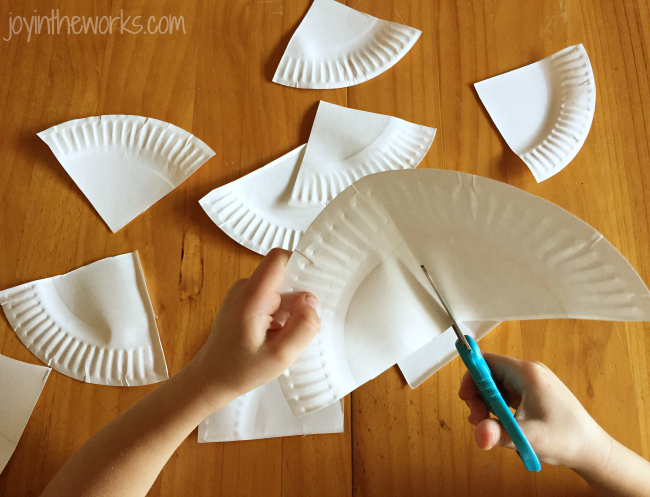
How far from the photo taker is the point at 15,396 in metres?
0.47

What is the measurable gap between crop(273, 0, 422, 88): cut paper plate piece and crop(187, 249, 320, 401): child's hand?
0.30 m

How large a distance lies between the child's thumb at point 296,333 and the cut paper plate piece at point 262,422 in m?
0.13

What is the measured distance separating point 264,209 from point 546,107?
1.14 ft

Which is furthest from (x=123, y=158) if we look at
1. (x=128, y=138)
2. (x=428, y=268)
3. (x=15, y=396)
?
(x=428, y=268)

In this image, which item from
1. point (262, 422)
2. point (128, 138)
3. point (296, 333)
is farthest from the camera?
point (128, 138)

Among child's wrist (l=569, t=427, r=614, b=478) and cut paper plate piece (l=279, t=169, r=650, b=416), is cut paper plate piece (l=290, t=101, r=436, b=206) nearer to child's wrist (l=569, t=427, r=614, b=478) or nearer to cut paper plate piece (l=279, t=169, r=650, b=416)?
cut paper plate piece (l=279, t=169, r=650, b=416)

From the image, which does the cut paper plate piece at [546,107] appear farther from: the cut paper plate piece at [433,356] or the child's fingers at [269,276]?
the child's fingers at [269,276]

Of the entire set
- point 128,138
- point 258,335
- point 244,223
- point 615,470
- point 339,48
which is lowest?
point 615,470

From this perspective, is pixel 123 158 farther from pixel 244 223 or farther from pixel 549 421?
pixel 549 421

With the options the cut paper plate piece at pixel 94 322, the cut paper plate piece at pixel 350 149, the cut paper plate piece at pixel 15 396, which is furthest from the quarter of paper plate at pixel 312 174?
the cut paper plate piece at pixel 15 396

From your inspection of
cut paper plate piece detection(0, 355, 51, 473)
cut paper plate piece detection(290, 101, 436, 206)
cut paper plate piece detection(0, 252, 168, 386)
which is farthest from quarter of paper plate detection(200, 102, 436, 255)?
cut paper plate piece detection(0, 355, 51, 473)

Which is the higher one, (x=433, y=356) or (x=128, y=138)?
(x=128, y=138)

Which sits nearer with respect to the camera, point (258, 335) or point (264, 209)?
point (258, 335)

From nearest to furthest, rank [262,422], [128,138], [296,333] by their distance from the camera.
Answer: [296,333]
[262,422]
[128,138]
